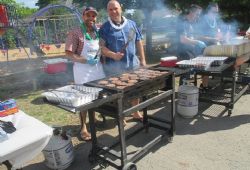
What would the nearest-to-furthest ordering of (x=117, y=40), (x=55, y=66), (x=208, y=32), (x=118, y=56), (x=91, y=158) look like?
(x=91, y=158) < (x=118, y=56) < (x=117, y=40) < (x=208, y=32) < (x=55, y=66)

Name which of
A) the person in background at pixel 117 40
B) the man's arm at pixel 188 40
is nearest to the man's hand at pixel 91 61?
the person in background at pixel 117 40

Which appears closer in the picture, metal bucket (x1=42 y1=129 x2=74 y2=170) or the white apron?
metal bucket (x1=42 y1=129 x2=74 y2=170)

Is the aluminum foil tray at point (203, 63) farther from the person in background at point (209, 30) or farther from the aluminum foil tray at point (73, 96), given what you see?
the aluminum foil tray at point (73, 96)

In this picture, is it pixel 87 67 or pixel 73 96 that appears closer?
pixel 73 96

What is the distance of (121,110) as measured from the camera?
2820 millimetres

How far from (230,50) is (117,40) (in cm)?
221

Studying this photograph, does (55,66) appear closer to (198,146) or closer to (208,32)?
(208,32)

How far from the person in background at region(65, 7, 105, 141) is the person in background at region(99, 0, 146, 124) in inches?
6.7

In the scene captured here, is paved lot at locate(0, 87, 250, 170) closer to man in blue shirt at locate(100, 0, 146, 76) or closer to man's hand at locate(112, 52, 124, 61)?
man in blue shirt at locate(100, 0, 146, 76)

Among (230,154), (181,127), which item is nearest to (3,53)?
(181,127)

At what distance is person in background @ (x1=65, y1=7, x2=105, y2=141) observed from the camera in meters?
3.48

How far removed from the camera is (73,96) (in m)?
2.41

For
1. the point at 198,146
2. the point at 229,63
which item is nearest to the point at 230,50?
the point at 229,63

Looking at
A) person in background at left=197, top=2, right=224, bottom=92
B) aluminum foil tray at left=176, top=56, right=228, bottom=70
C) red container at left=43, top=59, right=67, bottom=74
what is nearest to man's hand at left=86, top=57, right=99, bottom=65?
aluminum foil tray at left=176, top=56, right=228, bottom=70
